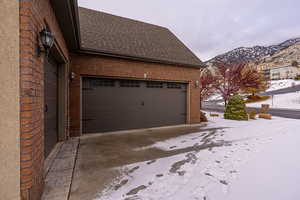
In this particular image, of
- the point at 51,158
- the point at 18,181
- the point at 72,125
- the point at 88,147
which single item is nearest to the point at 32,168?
the point at 18,181

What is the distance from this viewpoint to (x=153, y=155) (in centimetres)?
344

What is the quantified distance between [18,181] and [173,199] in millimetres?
1931

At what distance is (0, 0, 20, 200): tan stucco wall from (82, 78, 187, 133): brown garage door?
3.82 m

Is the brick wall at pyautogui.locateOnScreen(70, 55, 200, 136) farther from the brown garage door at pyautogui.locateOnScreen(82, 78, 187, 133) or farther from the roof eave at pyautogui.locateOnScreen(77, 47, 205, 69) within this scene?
the brown garage door at pyautogui.locateOnScreen(82, 78, 187, 133)

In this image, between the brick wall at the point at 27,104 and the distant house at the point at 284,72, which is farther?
the distant house at the point at 284,72

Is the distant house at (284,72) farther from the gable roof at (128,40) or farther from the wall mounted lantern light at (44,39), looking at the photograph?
the wall mounted lantern light at (44,39)

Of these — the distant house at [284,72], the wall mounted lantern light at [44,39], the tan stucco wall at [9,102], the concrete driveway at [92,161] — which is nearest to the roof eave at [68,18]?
the wall mounted lantern light at [44,39]

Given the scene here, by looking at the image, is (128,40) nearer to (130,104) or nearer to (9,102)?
(130,104)

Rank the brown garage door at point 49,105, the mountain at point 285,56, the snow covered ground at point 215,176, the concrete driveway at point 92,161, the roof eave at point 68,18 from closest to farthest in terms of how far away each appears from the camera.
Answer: the snow covered ground at point 215,176
the concrete driveway at point 92,161
the roof eave at point 68,18
the brown garage door at point 49,105
the mountain at point 285,56

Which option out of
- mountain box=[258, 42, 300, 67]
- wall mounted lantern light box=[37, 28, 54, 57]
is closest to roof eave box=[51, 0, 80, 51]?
wall mounted lantern light box=[37, 28, 54, 57]

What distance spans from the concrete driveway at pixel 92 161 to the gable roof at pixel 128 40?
338 cm

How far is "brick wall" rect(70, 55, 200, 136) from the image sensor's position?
5023 mm

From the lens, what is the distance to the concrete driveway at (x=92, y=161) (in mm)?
2113

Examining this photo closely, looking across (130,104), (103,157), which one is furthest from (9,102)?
(130,104)
